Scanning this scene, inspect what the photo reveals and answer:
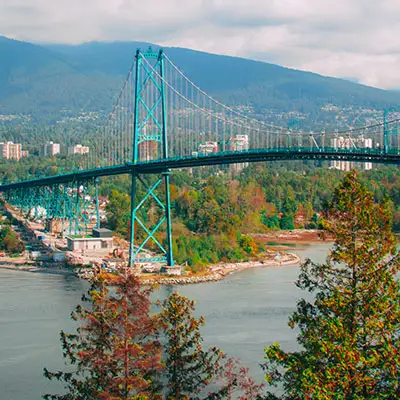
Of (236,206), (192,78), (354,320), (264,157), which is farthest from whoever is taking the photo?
(192,78)

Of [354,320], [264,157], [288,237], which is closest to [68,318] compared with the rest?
[264,157]

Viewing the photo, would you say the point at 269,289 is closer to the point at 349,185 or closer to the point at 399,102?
the point at 349,185

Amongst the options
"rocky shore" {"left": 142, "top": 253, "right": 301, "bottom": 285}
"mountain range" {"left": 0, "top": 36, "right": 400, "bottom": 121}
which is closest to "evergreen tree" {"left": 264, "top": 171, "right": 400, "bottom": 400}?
"rocky shore" {"left": 142, "top": 253, "right": 301, "bottom": 285}

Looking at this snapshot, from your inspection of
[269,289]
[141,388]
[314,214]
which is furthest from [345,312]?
[314,214]

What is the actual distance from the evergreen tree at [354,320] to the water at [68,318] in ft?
13.3

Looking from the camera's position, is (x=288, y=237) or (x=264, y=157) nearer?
(x=264, y=157)

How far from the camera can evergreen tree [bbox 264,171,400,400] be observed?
5977 millimetres

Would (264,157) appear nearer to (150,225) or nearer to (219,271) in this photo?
(219,271)

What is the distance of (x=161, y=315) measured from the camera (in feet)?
23.8

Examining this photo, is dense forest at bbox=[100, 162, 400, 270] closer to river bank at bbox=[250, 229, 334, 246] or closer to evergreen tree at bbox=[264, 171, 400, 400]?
river bank at bbox=[250, 229, 334, 246]

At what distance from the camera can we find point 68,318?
13797mm

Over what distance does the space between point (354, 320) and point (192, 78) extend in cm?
13010

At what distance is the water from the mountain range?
103908 mm

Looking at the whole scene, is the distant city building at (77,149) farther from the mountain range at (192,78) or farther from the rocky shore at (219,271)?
the mountain range at (192,78)
